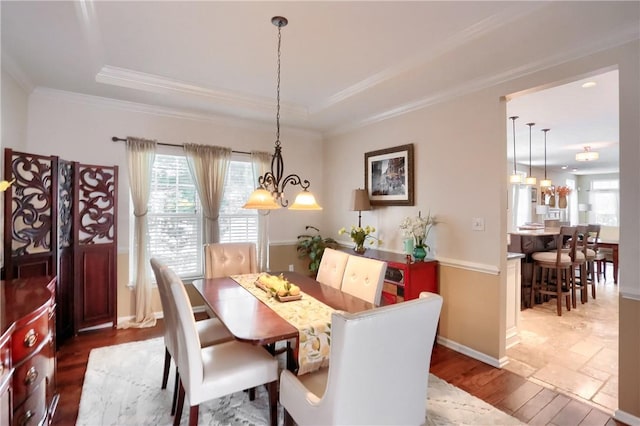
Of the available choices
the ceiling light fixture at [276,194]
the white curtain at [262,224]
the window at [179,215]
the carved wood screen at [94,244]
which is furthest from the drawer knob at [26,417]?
the white curtain at [262,224]

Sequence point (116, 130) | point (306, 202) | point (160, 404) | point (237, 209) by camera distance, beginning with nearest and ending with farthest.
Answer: point (160, 404), point (306, 202), point (116, 130), point (237, 209)

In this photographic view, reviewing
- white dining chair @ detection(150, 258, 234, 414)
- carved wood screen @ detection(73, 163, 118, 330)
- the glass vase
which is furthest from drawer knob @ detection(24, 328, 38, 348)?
the glass vase

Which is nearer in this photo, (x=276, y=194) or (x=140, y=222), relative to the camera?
(x=276, y=194)

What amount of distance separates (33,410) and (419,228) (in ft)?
10.8

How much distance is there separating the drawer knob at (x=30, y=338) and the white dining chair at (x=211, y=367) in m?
0.71

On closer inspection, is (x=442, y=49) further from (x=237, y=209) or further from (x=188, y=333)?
(x=237, y=209)

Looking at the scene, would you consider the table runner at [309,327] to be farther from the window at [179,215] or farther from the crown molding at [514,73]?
the crown molding at [514,73]

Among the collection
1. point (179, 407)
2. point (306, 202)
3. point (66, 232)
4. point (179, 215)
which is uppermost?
point (306, 202)

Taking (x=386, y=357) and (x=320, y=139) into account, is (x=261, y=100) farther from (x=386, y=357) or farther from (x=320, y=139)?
(x=386, y=357)

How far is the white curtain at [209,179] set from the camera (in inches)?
160

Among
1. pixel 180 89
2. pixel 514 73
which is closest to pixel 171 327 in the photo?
pixel 180 89

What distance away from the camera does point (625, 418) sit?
7.03 ft

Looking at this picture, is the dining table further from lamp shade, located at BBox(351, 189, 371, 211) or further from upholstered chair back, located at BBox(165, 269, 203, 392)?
lamp shade, located at BBox(351, 189, 371, 211)

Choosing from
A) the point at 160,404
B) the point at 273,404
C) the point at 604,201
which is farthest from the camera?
the point at 604,201
